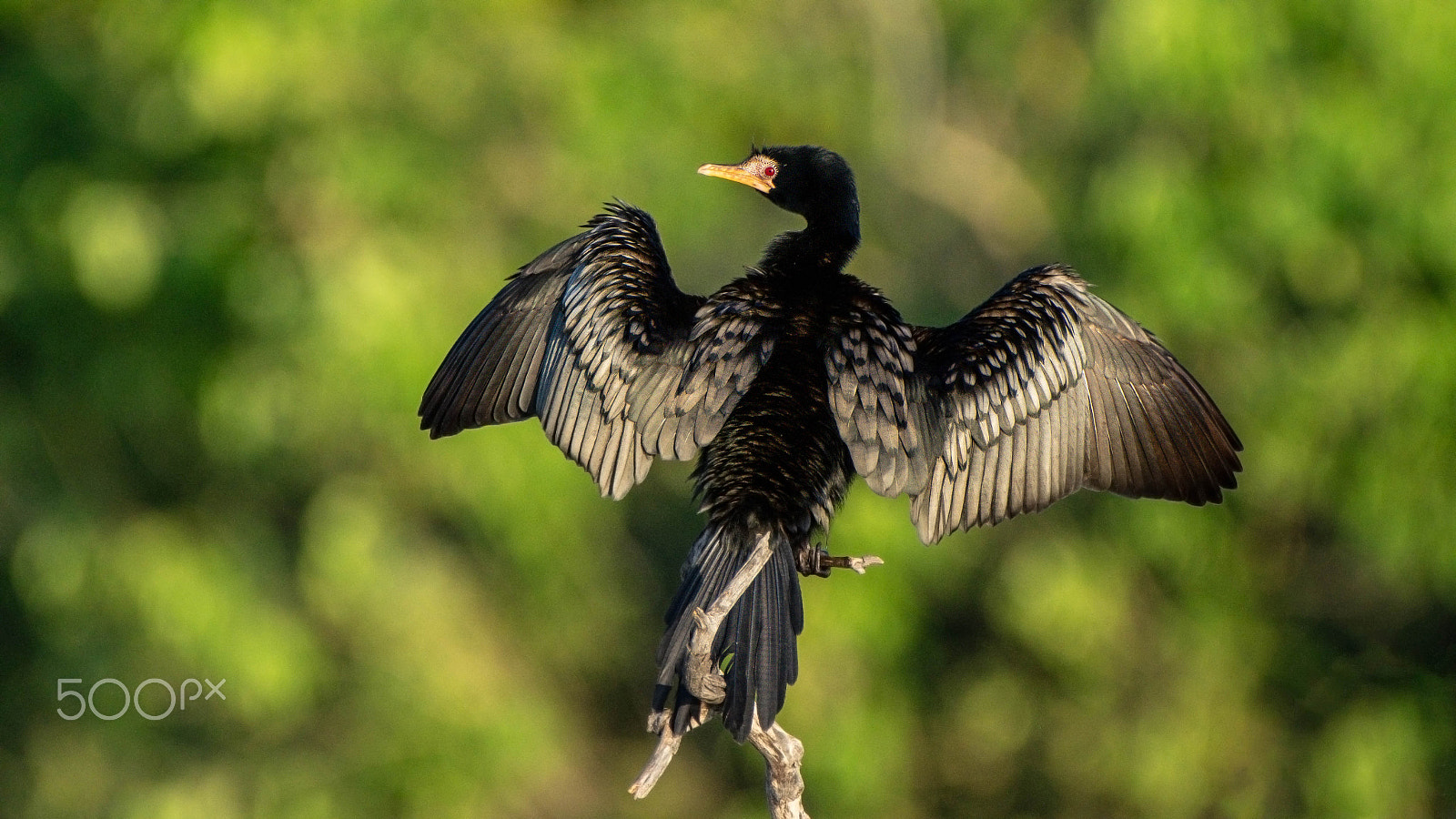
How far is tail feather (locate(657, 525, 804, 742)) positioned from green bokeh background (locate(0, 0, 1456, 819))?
5.58 meters

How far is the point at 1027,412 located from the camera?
3.96m

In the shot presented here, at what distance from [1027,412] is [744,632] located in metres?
1.06

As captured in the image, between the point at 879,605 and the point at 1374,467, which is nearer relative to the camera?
the point at 1374,467

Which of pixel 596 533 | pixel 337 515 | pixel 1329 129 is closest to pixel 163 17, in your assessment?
pixel 337 515

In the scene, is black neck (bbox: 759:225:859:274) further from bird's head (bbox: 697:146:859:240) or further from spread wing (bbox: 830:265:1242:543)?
spread wing (bbox: 830:265:1242:543)

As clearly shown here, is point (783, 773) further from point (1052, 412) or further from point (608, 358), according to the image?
point (1052, 412)

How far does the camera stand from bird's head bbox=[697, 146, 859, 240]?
4.17m

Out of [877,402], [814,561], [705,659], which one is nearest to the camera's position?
[705,659]

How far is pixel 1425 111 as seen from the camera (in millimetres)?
8555

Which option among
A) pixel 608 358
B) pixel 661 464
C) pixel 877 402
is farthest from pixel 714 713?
pixel 661 464

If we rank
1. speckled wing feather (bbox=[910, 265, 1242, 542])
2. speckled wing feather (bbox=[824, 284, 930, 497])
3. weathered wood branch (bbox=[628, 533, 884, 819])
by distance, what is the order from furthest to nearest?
speckled wing feather (bbox=[910, 265, 1242, 542]) < speckled wing feather (bbox=[824, 284, 930, 497]) < weathered wood branch (bbox=[628, 533, 884, 819])

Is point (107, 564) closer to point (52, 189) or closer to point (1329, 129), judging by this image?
point (52, 189)

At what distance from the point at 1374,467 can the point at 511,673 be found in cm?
608

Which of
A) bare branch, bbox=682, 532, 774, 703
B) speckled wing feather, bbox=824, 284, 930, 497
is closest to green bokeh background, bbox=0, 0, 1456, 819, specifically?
speckled wing feather, bbox=824, 284, 930, 497
